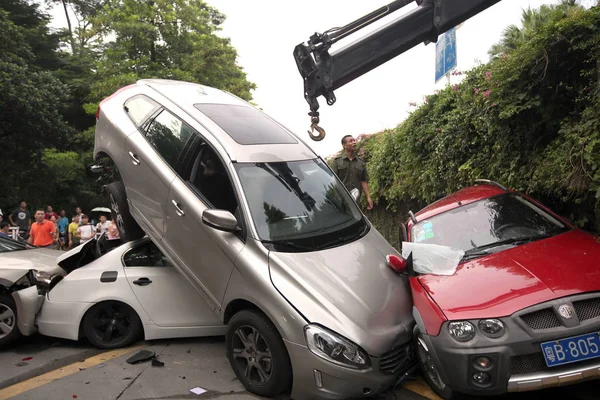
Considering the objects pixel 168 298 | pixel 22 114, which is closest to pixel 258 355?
pixel 168 298

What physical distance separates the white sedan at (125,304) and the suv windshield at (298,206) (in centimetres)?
138

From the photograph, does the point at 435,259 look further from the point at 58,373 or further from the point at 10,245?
the point at 10,245

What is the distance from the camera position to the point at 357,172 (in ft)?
23.5

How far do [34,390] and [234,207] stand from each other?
2324mm

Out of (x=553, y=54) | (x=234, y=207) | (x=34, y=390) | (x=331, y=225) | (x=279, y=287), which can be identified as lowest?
(x=34, y=390)

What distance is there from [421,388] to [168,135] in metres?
3.47

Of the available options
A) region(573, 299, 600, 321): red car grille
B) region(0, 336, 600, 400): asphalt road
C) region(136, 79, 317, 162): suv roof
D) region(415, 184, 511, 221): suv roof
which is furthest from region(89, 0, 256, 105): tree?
region(573, 299, 600, 321): red car grille

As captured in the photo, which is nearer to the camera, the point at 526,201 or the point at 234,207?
the point at 234,207

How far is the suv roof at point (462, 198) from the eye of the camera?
15.5 ft

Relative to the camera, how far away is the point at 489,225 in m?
4.24

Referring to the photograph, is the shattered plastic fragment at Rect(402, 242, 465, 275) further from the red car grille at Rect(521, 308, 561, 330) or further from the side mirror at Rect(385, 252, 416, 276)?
the red car grille at Rect(521, 308, 561, 330)

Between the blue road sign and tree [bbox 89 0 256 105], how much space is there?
612 inches

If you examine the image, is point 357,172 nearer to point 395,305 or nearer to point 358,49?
point 358,49

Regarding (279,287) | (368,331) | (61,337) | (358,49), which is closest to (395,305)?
(368,331)
